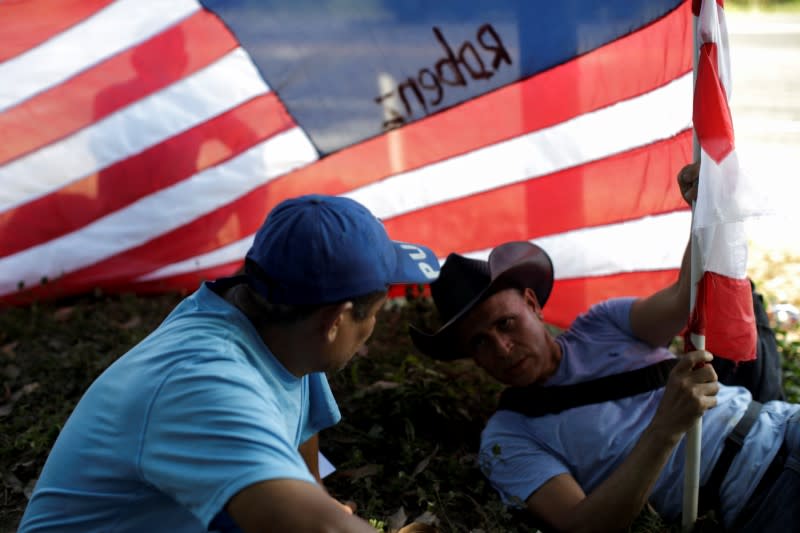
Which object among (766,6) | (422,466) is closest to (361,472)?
(422,466)

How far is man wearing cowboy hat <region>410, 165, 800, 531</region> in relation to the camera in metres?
2.68

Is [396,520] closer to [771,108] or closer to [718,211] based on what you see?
[718,211]

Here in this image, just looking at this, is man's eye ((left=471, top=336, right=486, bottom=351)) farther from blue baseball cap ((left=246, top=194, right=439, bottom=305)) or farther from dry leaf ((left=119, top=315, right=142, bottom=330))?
dry leaf ((left=119, top=315, right=142, bottom=330))

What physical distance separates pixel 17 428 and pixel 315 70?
202cm

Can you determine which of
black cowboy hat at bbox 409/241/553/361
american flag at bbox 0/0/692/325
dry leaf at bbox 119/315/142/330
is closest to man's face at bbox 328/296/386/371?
black cowboy hat at bbox 409/241/553/361

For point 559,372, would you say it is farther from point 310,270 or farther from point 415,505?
point 310,270

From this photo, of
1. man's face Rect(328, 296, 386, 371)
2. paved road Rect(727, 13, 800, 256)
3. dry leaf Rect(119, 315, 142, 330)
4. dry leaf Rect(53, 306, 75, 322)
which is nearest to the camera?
man's face Rect(328, 296, 386, 371)

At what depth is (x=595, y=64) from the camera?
373cm

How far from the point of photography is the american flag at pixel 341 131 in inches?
148

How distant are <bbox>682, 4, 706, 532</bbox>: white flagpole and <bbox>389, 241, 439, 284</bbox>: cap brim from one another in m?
0.84

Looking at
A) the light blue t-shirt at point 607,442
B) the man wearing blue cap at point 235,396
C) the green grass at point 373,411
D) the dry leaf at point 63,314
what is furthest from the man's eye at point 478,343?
the dry leaf at point 63,314

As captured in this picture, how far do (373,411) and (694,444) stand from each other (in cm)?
138

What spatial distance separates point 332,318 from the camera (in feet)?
6.74

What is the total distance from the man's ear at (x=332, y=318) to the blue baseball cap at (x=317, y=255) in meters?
0.03
